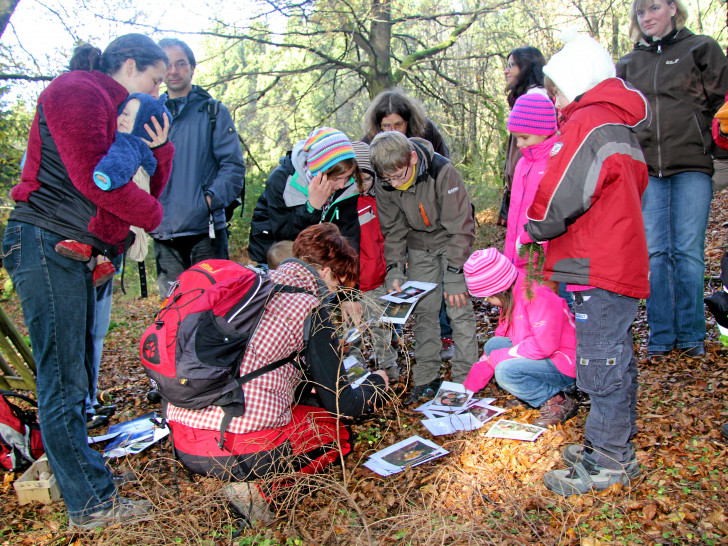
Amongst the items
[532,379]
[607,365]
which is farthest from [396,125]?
[607,365]

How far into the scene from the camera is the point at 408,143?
10.6 ft

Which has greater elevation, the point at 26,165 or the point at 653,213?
the point at 26,165

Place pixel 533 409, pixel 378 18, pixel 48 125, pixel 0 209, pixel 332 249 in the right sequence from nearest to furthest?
pixel 48 125
pixel 332 249
pixel 533 409
pixel 378 18
pixel 0 209

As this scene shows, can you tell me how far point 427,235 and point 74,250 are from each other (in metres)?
2.18

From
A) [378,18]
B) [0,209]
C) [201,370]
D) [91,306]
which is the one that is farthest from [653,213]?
[0,209]

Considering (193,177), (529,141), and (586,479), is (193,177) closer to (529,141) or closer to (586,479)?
(529,141)

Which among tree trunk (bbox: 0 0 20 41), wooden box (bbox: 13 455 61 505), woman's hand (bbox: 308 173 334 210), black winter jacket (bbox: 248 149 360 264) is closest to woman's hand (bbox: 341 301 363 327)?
black winter jacket (bbox: 248 149 360 264)

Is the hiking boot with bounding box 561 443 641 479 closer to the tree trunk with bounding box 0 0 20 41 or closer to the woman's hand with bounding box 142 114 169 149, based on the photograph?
the woman's hand with bounding box 142 114 169 149

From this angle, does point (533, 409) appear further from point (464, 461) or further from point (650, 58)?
point (650, 58)

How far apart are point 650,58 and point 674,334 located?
1886 mm

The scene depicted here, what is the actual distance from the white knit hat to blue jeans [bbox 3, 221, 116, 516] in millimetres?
2466

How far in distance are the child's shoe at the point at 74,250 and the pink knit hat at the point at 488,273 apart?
2.00 m

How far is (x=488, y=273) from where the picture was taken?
2861mm

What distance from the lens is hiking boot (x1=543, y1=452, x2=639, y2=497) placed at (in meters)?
2.28
